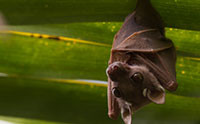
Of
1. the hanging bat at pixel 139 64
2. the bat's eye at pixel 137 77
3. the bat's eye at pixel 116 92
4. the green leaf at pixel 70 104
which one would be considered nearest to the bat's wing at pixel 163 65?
the hanging bat at pixel 139 64

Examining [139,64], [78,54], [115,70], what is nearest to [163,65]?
[139,64]

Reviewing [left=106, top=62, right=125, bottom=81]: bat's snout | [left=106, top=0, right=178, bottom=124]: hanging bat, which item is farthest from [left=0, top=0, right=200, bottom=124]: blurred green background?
[left=106, top=62, right=125, bottom=81]: bat's snout

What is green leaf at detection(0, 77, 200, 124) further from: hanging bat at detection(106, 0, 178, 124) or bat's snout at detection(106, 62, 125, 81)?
bat's snout at detection(106, 62, 125, 81)

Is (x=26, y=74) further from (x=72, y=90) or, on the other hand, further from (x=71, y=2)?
(x=71, y=2)

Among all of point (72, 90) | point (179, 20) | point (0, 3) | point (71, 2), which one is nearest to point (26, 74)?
point (72, 90)

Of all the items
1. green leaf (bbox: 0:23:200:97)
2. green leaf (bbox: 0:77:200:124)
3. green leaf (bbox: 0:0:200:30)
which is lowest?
green leaf (bbox: 0:77:200:124)

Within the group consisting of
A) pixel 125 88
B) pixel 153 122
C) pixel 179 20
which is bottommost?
pixel 153 122

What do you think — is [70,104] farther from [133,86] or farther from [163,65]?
[163,65]
